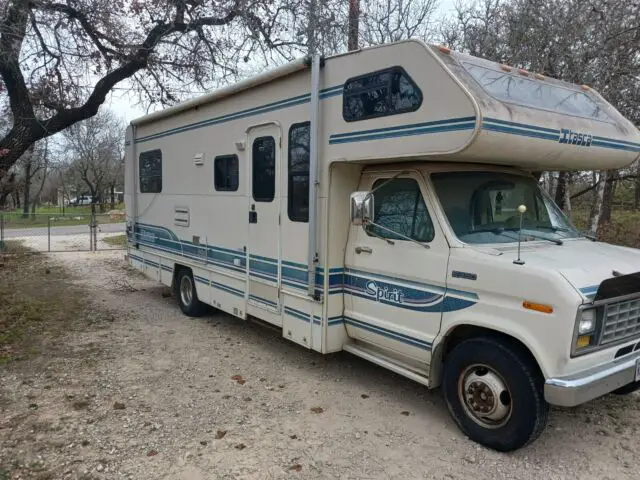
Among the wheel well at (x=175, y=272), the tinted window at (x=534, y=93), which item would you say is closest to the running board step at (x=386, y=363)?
the tinted window at (x=534, y=93)

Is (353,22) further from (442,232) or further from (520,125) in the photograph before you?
(442,232)

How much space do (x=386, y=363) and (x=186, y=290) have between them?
4.20 meters

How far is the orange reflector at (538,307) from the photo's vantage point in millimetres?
3328

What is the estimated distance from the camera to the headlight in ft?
10.8

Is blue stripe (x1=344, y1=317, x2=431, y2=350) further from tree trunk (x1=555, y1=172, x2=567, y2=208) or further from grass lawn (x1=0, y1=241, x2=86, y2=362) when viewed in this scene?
tree trunk (x1=555, y1=172, x2=567, y2=208)

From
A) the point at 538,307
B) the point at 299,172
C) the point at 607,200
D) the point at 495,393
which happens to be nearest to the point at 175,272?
the point at 299,172

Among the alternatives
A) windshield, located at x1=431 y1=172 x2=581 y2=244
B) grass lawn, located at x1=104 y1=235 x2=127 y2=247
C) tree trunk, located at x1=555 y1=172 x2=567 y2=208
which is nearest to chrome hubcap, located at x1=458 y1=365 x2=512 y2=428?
windshield, located at x1=431 y1=172 x2=581 y2=244

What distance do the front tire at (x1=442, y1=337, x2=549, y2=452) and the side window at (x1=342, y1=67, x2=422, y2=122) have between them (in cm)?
194

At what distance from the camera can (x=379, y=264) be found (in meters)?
4.56

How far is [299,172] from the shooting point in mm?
5188

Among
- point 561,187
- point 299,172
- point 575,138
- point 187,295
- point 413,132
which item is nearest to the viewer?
point 413,132

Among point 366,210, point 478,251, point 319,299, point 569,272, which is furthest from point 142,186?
point 569,272

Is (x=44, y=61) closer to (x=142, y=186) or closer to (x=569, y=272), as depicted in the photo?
(x=142, y=186)

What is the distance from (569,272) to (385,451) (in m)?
1.87
